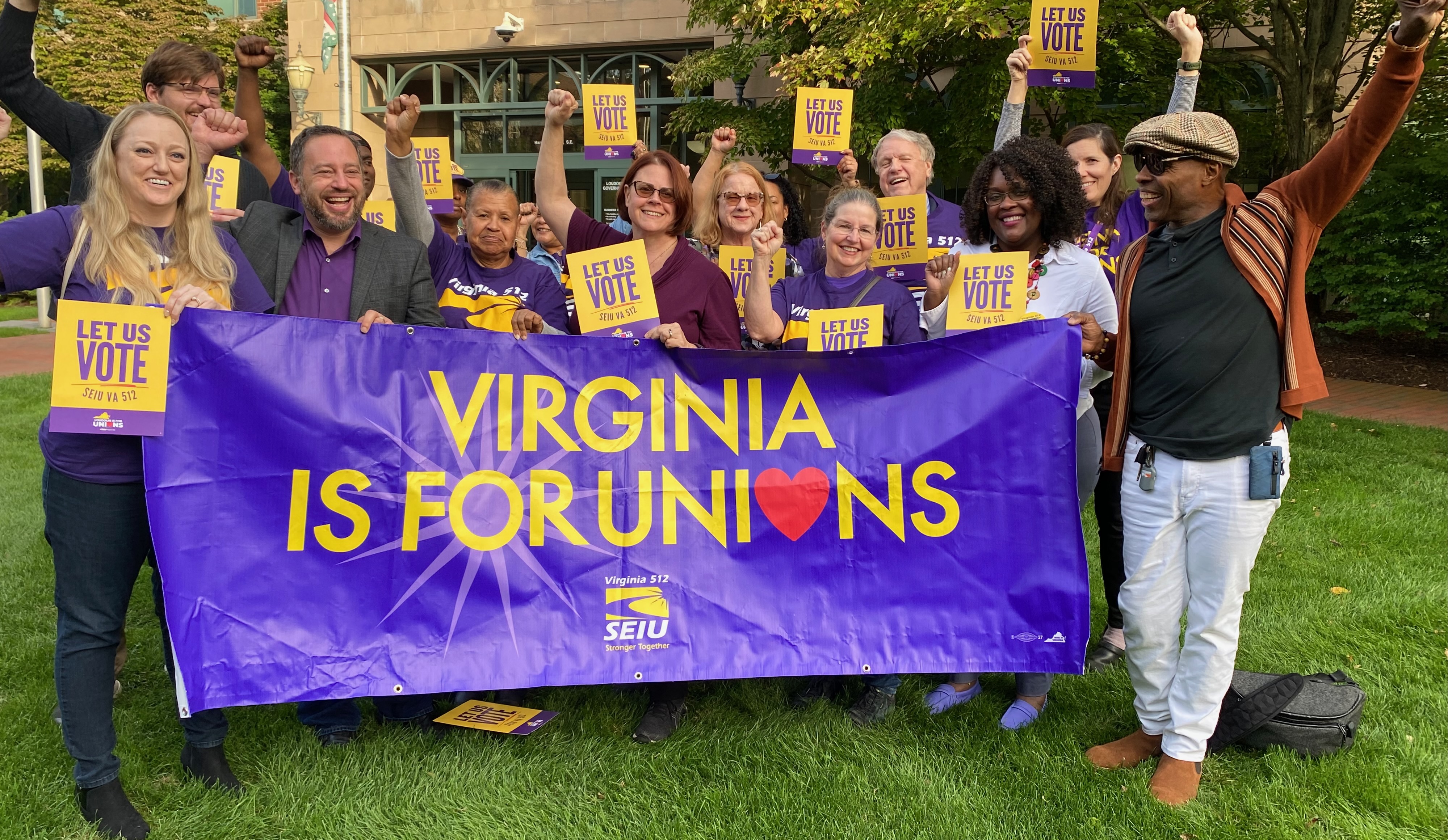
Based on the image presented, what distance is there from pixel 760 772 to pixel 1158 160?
2295 mm

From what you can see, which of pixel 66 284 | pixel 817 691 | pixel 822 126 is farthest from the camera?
pixel 822 126

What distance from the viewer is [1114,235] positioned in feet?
14.3

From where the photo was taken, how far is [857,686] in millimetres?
3930

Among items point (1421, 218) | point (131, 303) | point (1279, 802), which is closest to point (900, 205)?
point (1279, 802)

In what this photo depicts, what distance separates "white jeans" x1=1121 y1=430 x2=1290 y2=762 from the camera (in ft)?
9.79

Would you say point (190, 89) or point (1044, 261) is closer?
point (1044, 261)

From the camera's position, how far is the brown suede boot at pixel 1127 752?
3.33 meters

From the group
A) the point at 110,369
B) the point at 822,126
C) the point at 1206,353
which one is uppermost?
the point at 822,126

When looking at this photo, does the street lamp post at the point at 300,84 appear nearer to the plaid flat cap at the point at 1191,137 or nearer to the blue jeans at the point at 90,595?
the blue jeans at the point at 90,595

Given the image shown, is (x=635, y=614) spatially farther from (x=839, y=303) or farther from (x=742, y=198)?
(x=742, y=198)

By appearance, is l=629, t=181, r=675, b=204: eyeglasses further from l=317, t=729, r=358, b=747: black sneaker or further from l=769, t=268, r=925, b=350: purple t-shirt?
l=317, t=729, r=358, b=747: black sneaker

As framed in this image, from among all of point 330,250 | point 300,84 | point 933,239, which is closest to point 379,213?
point 330,250

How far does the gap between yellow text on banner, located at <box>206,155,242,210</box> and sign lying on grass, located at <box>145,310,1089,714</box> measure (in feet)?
4.19

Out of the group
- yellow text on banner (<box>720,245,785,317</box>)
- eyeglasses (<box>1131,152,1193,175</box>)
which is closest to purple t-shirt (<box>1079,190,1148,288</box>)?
eyeglasses (<box>1131,152,1193,175</box>)
